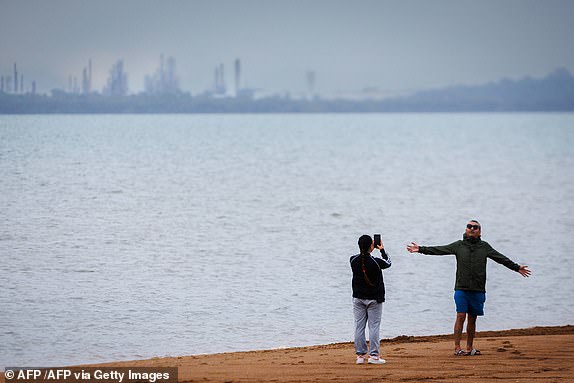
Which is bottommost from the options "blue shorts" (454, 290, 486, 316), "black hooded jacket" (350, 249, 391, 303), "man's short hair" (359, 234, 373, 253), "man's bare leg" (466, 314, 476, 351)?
"man's bare leg" (466, 314, 476, 351)

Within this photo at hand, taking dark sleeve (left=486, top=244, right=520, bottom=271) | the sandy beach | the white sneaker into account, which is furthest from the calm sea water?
dark sleeve (left=486, top=244, right=520, bottom=271)

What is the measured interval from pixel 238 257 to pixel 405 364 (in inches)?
686

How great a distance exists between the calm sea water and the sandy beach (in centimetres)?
293

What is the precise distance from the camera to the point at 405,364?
517 inches

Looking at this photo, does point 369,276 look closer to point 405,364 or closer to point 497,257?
point 405,364

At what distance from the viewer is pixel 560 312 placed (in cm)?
2152

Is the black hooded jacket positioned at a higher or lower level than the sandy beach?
higher

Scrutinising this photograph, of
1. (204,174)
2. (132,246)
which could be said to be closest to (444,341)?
(132,246)

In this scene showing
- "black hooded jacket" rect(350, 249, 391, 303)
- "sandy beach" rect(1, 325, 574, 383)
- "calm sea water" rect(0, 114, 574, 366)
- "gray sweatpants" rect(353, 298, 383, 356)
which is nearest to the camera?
"sandy beach" rect(1, 325, 574, 383)

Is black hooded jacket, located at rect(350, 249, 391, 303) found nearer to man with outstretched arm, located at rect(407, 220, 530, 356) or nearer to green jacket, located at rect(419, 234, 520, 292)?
man with outstretched arm, located at rect(407, 220, 530, 356)

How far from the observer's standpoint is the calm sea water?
19.0m

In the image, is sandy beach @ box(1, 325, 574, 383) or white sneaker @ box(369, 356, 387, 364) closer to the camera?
sandy beach @ box(1, 325, 574, 383)

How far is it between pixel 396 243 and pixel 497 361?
70.6 ft

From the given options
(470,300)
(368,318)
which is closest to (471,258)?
(470,300)
